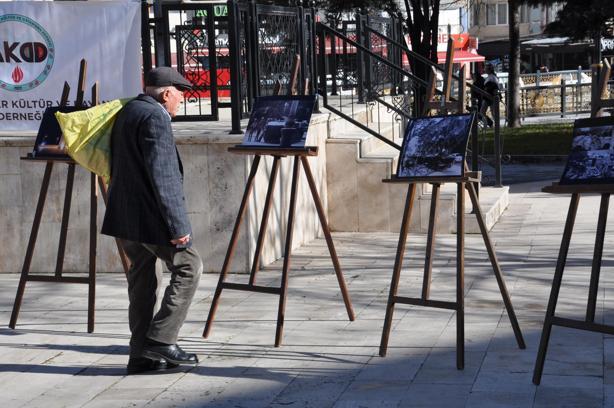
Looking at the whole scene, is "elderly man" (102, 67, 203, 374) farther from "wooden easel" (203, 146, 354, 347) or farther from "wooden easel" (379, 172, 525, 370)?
"wooden easel" (379, 172, 525, 370)

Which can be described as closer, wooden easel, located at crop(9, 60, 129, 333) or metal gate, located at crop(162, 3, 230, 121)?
wooden easel, located at crop(9, 60, 129, 333)

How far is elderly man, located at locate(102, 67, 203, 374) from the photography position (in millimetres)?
6539

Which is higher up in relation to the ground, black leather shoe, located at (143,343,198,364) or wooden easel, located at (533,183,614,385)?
wooden easel, located at (533,183,614,385)

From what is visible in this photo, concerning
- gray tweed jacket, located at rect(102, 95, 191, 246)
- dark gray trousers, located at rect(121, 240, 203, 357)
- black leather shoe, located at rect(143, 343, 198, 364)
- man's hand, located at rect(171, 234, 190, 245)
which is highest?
gray tweed jacket, located at rect(102, 95, 191, 246)

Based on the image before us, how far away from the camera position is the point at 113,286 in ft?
32.1

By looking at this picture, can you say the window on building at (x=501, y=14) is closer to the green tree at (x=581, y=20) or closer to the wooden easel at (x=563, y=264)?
the green tree at (x=581, y=20)

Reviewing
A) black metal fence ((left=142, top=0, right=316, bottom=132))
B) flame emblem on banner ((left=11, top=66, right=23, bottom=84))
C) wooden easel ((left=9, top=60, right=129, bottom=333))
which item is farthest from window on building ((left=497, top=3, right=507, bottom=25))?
wooden easel ((left=9, top=60, right=129, bottom=333))

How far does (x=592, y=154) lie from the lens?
6305 mm

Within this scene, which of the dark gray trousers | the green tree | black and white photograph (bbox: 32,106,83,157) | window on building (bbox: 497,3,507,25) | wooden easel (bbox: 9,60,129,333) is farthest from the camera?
window on building (bbox: 497,3,507,25)

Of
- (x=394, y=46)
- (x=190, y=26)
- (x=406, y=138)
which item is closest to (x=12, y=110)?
(x=190, y=26)

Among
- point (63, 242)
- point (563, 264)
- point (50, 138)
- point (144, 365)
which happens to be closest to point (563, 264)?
point (563, 264)

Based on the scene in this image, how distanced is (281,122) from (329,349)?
1.64m

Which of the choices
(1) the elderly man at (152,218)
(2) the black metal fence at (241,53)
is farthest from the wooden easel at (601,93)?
(2) the black metal fence at (241,53)

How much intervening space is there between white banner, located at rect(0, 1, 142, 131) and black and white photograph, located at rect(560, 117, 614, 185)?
4.97 metres
